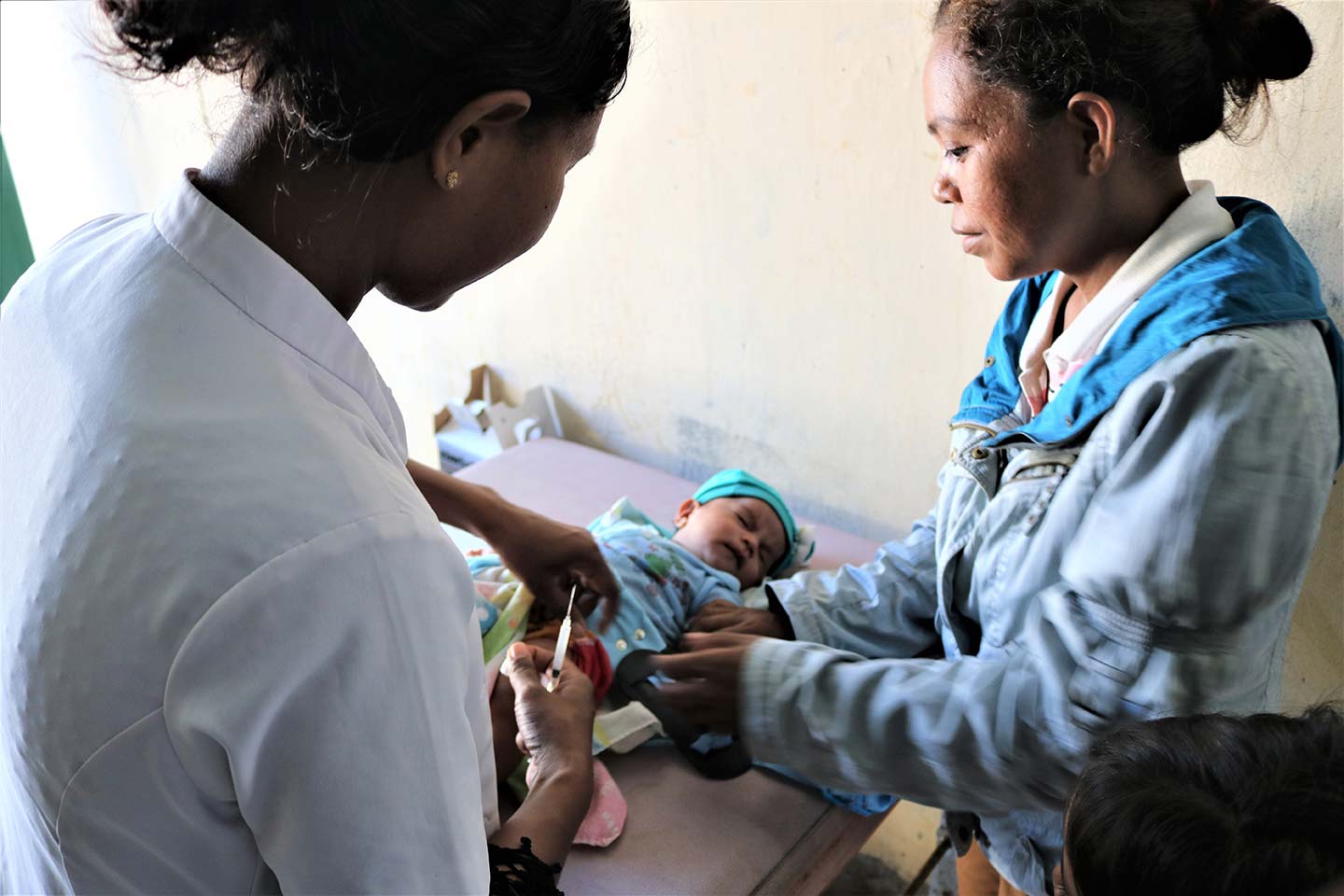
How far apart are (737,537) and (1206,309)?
1.16 meters

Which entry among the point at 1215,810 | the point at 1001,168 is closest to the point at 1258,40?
the point at 1001,168

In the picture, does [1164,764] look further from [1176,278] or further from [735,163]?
[735,163]

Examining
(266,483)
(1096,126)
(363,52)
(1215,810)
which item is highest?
(363,52)

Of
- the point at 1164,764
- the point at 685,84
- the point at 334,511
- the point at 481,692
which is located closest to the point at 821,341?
the point at 685,84

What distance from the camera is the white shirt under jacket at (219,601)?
2.26 feet

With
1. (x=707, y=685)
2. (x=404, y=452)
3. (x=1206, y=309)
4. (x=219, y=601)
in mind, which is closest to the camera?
(x=219, y=601)

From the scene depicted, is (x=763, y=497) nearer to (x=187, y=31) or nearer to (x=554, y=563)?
(x=554, y=563)

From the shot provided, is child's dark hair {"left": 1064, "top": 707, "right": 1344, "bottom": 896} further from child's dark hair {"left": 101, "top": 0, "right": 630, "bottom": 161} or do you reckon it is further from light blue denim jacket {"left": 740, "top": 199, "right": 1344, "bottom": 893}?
child's dark hair {"left": 101, "top": 0, "right": 630, "bottom": 161}

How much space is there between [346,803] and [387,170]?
485 mm

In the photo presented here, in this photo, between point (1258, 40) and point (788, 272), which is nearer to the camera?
point (1258, 40)

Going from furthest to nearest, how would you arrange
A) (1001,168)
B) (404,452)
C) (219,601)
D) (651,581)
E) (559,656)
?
1. (651,581)
2. (559,656)
3. (1001,168)
4. (404,452)
5. (219,601)

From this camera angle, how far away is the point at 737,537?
2.22 m

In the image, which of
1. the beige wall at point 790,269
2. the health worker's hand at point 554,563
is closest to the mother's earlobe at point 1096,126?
the beige wall at point 790,269

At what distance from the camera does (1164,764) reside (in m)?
1.05
